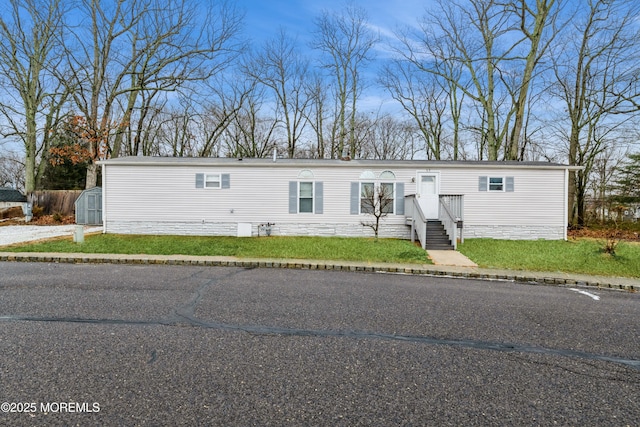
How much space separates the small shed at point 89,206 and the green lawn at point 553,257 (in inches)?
705

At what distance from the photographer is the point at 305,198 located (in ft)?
46.4

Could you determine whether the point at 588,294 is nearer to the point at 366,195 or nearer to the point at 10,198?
the point at 366,195

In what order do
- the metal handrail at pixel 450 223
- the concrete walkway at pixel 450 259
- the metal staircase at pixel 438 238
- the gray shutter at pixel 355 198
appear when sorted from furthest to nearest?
the gray shutter at pixel 355 198, the metal staircase at pixel 438 238, the metal handrail at pixel 450 223, the concrete walkway at pixel 450 259

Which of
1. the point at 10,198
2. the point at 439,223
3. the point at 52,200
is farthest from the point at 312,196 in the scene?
the point at 10,198

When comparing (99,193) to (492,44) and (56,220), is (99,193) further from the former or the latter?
(492,44)

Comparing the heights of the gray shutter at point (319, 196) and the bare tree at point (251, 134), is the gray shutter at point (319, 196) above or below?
below

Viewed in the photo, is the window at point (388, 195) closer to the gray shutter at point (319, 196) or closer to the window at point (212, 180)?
the gray shutter at point (319, 196)

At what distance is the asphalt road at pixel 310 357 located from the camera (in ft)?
7.89

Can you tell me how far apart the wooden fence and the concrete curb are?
43.3 feet

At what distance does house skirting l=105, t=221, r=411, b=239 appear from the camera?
46.1ft

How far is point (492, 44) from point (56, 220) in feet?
91.8

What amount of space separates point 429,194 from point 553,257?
5.03 meters

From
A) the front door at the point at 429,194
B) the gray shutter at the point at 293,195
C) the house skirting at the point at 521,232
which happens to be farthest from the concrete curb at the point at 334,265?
the house skirting at the point at 521,232

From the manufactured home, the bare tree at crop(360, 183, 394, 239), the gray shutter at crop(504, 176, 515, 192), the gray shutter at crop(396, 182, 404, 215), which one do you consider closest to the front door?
the manufactured home
